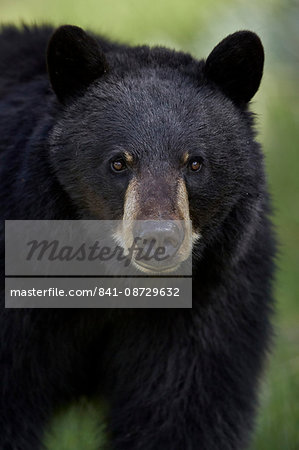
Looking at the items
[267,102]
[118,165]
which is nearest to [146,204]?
[118,165]

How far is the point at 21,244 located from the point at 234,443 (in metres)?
1.81

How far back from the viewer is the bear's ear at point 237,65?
543 centimetres

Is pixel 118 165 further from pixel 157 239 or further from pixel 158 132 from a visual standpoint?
pixel 157 239

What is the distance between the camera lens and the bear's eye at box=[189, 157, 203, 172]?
525 cm

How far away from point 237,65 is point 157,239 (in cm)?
131

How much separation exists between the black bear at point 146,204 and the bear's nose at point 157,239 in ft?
0.46

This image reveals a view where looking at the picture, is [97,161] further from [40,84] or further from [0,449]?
[0,449]

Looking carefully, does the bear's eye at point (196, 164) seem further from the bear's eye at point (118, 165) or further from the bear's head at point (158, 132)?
the bear's eye at point (118, 165)

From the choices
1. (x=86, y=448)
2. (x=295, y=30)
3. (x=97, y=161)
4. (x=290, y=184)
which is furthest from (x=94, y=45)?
(x=290, y=184)

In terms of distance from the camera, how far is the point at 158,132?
17.1 feet

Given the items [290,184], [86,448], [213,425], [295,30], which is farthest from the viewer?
[290,184]

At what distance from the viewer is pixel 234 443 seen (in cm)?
590

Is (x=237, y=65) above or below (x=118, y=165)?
above

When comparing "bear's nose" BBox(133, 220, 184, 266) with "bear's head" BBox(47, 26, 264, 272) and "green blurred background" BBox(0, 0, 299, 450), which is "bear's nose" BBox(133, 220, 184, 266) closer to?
"bear's head" BBox(47, 26, 264, 272)
